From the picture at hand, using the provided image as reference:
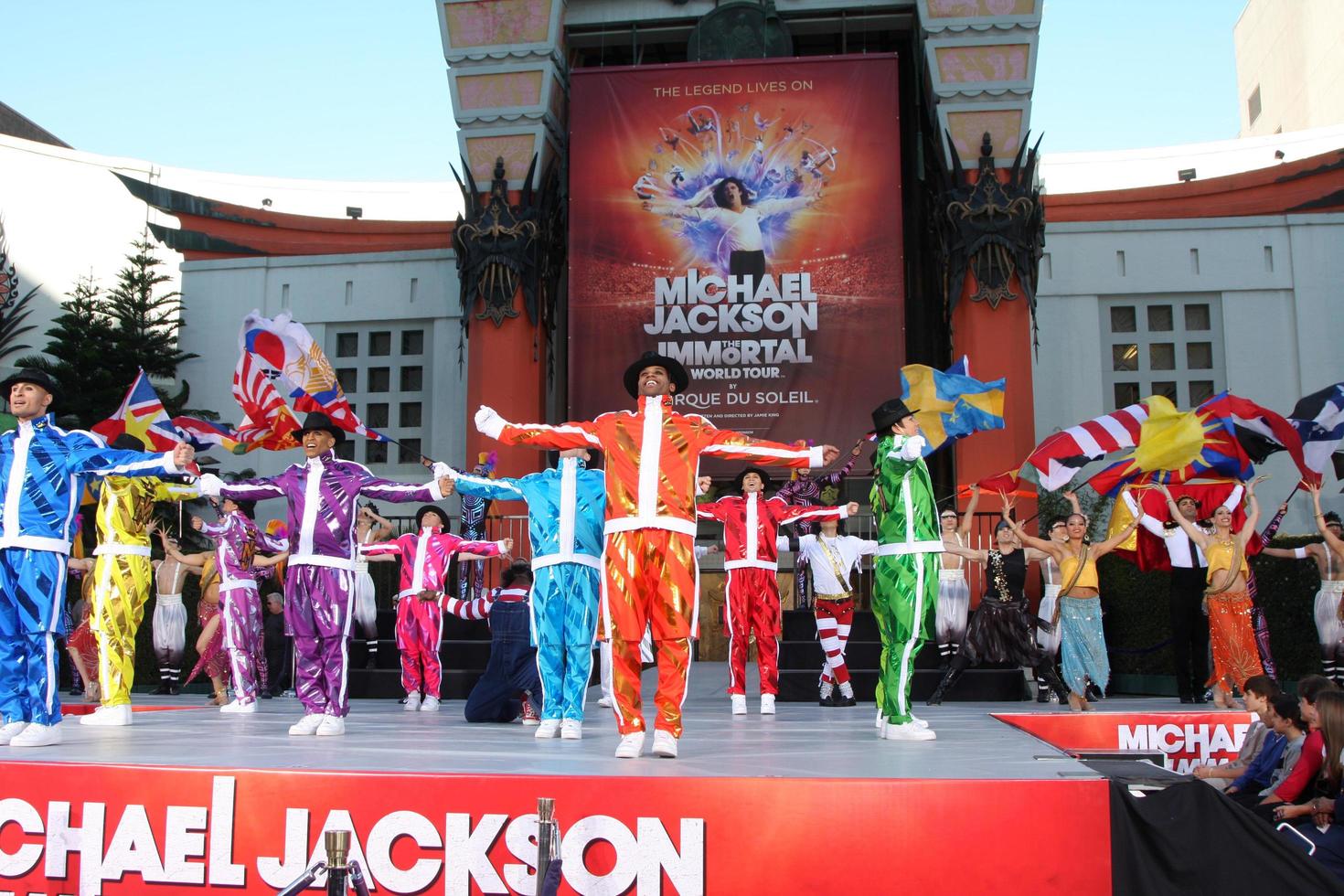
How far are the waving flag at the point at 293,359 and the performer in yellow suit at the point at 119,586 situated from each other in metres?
5.69

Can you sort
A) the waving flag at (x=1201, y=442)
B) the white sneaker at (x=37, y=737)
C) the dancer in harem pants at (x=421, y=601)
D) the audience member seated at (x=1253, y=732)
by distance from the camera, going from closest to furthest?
1. the white sneaker at (x=37, y=737)
2. the audience member seated at (x=1253, y=732)
3. the dancer in harem pants at (x=421, y=601)
4. the waving flag at (x=1201, y=442)

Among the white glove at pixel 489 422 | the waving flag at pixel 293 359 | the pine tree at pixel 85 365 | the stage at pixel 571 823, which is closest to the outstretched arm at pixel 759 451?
the white glove at pixel 489 422

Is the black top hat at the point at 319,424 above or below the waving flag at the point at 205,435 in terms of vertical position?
below

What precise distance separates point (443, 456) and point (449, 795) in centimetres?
1372

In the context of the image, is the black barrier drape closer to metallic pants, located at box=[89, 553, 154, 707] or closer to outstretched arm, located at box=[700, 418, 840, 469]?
outstretched arm, located at box=[700, 418, 840, 469]

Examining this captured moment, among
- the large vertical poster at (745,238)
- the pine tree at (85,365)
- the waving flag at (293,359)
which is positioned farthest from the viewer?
the pine tree at (85,365)

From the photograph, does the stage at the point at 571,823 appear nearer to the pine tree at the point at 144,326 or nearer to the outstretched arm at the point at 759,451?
the outstretched arm at the point at 759,451

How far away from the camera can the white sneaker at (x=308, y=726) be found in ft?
20.4

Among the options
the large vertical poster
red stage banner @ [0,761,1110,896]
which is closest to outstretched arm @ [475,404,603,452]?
red stage banner @ [0,761,1110,896]

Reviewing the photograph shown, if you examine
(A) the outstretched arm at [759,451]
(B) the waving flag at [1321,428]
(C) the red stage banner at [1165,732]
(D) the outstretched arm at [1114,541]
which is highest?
(B) the waving flag at [1321,428]

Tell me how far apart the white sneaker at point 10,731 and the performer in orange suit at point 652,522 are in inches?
105

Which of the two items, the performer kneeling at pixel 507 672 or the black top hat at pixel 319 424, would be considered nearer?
the black top hat at pixel 319 424

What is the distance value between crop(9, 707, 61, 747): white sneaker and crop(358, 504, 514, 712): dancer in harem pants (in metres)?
3.54

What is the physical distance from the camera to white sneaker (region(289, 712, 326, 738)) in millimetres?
6219
